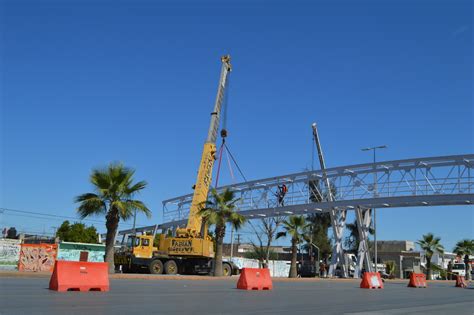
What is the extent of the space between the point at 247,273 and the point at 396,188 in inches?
1015

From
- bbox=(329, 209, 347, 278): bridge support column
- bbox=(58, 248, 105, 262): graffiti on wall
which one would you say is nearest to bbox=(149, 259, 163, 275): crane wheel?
bbox=(58, 248, 105, 262): graffiti on wall

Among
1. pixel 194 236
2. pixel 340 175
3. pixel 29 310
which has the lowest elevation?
pixel 29 310

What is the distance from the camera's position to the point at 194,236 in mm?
35812

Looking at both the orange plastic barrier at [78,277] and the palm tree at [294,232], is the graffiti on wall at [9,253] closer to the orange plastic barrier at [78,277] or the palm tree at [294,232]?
the palm tree at [294,232]

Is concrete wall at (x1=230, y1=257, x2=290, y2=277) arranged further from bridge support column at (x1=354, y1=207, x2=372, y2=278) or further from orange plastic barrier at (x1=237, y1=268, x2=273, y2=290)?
orange plastic barrier at (x1=237, y1=268, x2=273, y2=290)

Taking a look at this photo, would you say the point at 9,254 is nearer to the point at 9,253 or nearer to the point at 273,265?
the point at 9,253

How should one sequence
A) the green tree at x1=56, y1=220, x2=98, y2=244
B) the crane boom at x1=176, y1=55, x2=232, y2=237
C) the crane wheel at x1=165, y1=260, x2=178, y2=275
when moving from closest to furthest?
1. the crane wheel at x1=165, y1=260, x2=178, y2=275
2. the crane boom at x1=176, y1=55, x2=232, y2=237
3. the green tree at x1=56, y1=220, x2=98, y2=244

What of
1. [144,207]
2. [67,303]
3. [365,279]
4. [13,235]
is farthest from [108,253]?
[13,235]

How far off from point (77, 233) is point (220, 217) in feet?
136

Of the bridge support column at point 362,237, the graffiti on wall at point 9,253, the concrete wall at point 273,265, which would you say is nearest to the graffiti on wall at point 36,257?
the graffiti on wall at point 9,253

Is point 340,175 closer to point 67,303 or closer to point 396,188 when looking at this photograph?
point 396,188

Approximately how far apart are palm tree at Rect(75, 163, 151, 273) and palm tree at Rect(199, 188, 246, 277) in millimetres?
6067

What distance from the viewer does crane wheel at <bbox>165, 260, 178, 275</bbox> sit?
34647 millimetres

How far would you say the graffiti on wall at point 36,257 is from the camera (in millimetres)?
33156
